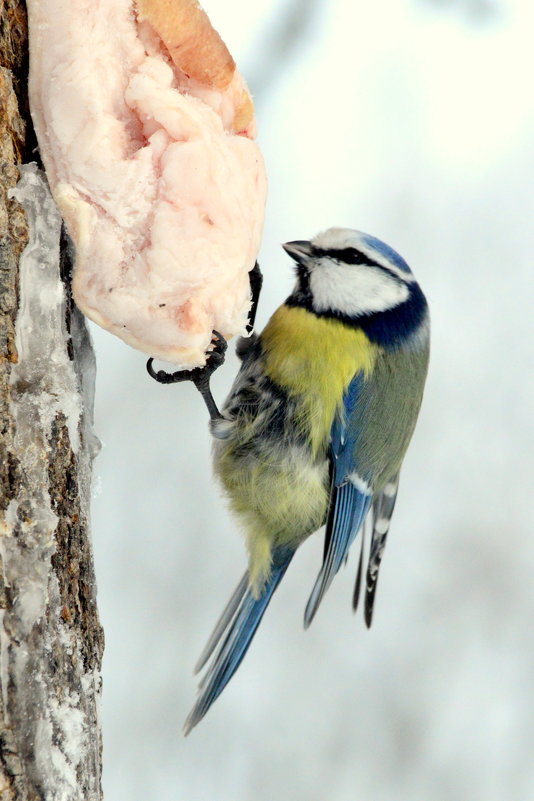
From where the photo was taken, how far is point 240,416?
55.7 inches

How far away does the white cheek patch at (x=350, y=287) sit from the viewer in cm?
141

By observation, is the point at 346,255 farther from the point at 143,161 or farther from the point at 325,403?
the point at 143,161

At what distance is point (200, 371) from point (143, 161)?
490 millimetres

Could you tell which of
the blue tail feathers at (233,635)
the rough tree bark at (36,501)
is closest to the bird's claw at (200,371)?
the rough tree bark at (36,501)

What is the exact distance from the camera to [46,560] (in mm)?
721

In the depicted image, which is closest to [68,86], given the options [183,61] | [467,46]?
[183,61]

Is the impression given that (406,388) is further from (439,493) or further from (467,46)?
(467,46)

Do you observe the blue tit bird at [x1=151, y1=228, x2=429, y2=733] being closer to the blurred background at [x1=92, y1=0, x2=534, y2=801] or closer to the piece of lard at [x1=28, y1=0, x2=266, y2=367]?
the piece of lard at [x1=28, y1=0, x2=266, y2=367]

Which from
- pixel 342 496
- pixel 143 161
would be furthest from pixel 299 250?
pixel 143 161

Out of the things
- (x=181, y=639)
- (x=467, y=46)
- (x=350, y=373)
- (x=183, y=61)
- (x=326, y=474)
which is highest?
(x=467, y=46)

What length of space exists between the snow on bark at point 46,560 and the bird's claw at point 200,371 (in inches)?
10.2

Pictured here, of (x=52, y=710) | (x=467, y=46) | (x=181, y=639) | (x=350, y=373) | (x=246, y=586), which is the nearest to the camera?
(x=52, y=710)

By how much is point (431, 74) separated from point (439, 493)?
47.4 inches

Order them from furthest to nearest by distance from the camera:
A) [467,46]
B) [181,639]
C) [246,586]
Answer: [467,46], [181,639], [246,586]
